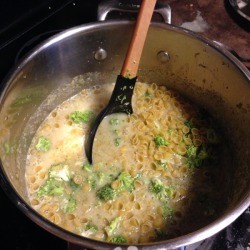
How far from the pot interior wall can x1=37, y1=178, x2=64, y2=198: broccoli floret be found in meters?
0.10

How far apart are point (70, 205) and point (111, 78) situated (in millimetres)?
890

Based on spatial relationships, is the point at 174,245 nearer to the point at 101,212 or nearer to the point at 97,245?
the point at 97,245

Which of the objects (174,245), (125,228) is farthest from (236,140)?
(174,245)

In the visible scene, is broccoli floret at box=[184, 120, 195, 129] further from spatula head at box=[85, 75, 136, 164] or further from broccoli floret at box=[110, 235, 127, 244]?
broccoli floret at box=[110, 235, 127, 244]

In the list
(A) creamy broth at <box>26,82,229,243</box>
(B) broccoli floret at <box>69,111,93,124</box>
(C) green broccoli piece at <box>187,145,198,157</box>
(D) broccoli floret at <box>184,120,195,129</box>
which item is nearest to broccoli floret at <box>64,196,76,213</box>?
(A) creamy broth at <box>26,82,229,243</box>

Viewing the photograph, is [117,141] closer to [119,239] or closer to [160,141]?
[160,141]

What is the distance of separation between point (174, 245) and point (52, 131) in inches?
44.6

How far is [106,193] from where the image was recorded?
5.74 feet

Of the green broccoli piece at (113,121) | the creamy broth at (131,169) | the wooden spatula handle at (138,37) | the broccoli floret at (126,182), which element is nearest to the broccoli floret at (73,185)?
the creamy broth at (131,169)

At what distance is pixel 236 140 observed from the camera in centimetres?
199

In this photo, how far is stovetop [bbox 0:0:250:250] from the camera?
1.65 metres

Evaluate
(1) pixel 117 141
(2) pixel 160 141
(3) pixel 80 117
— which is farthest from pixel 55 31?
(2) pixel 160 141

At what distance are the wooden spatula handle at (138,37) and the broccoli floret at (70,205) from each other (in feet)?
2.34

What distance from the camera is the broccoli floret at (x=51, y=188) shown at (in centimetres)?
179
